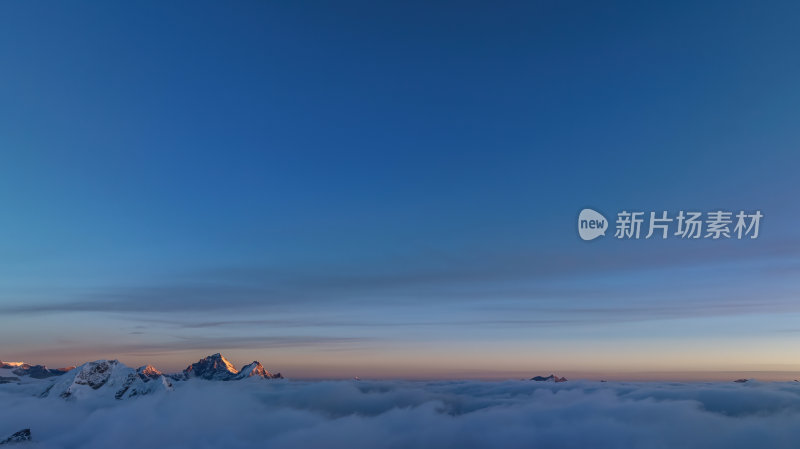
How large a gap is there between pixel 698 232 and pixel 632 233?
1256 cm

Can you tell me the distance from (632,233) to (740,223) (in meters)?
→ 20.3

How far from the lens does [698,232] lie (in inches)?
3398

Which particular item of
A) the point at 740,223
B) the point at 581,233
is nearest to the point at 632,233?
the point at 581,233

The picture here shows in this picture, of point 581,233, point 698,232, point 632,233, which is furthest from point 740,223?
point 581,233

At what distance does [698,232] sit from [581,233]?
74.9 ft

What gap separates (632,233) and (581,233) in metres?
10.3

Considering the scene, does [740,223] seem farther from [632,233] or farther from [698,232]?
[632,233]

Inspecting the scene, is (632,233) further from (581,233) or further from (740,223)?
(740,223)

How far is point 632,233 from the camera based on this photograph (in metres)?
87.7

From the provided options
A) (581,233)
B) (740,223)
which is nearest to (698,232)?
(740,223)

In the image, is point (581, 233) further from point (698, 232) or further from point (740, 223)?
point (740, 223)

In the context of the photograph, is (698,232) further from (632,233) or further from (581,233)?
(581,233)

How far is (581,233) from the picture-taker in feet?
289

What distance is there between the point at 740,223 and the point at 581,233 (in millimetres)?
30520
